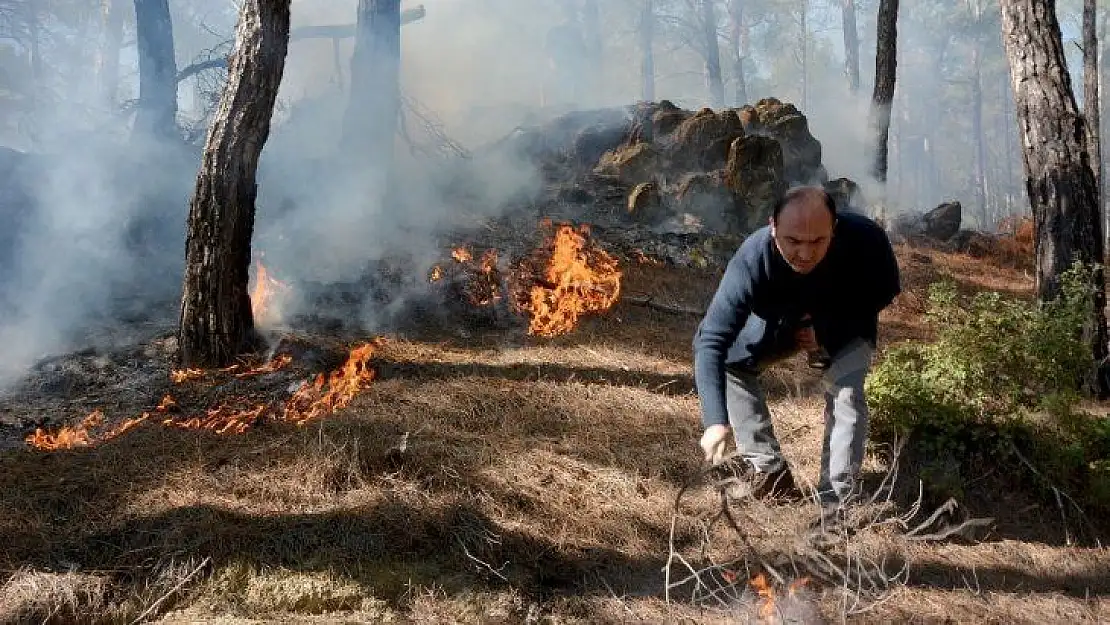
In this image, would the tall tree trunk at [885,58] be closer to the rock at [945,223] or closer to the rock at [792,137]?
the rock at [792,137]

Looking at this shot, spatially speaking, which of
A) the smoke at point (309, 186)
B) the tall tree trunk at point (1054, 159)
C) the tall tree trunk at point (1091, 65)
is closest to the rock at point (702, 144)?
the smoke at point (309, 186)

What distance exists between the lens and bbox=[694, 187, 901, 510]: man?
2.94m

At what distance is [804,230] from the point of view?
2.87 m

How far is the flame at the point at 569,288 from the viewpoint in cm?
728

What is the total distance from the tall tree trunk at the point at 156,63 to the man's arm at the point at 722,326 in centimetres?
1112

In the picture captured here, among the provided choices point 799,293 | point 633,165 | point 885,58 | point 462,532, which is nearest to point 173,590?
point 462,532

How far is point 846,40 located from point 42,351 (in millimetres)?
33981

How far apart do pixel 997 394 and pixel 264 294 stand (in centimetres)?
607

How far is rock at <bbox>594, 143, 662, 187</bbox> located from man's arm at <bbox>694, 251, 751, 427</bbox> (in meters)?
8.43

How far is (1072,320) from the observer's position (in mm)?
4363

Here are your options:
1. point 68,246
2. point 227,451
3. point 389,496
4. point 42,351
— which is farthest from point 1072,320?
point 68,246

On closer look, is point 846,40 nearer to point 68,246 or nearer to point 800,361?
point 800,361

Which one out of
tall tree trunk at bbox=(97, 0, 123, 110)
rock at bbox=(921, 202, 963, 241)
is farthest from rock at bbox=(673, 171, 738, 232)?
tall tree trunk at bbox=(97, 0, 123, 110)

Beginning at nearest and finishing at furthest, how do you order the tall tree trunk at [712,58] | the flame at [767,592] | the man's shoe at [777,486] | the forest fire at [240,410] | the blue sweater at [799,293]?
the flame at [767,592], the blue sweater at [799,293], the man's shoe at [777,486], the forest fire at [240,410], the tall tree trunk at [712,58]
